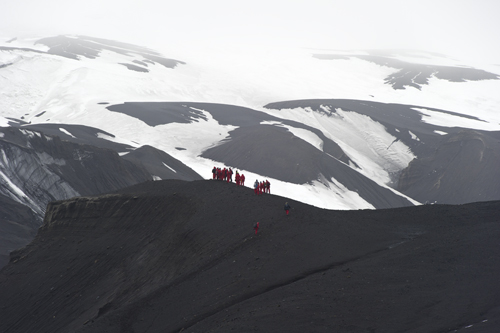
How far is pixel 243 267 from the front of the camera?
17.0 metres

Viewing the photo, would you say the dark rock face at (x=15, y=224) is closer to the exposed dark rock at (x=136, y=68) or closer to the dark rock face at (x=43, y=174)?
the dark rock face at (x=43, y=174)

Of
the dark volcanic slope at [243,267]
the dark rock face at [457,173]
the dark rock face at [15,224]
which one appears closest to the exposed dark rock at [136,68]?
the dark rock face at [457,173]

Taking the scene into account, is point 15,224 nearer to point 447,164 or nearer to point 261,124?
point 261,124

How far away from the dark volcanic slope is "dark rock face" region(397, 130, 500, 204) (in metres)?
42.7

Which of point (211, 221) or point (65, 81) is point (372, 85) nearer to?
point (65, 81)

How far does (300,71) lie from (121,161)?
10300 cm

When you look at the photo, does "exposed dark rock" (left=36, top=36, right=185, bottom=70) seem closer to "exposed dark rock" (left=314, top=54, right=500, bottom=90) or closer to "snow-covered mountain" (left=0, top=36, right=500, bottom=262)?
"snow-covered mountain" (left=0, top=36, right=500, bottom=262)

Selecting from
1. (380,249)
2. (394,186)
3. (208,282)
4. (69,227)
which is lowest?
(394,186)

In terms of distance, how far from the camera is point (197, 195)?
23547mm

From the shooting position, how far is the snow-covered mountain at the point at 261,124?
186 ft

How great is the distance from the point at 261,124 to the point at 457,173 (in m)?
29.3

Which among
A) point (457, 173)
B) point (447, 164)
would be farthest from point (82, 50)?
point (457, 173)

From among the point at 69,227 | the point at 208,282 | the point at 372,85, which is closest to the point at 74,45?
the point at 372,85

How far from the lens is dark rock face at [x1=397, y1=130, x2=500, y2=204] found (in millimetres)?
61688
